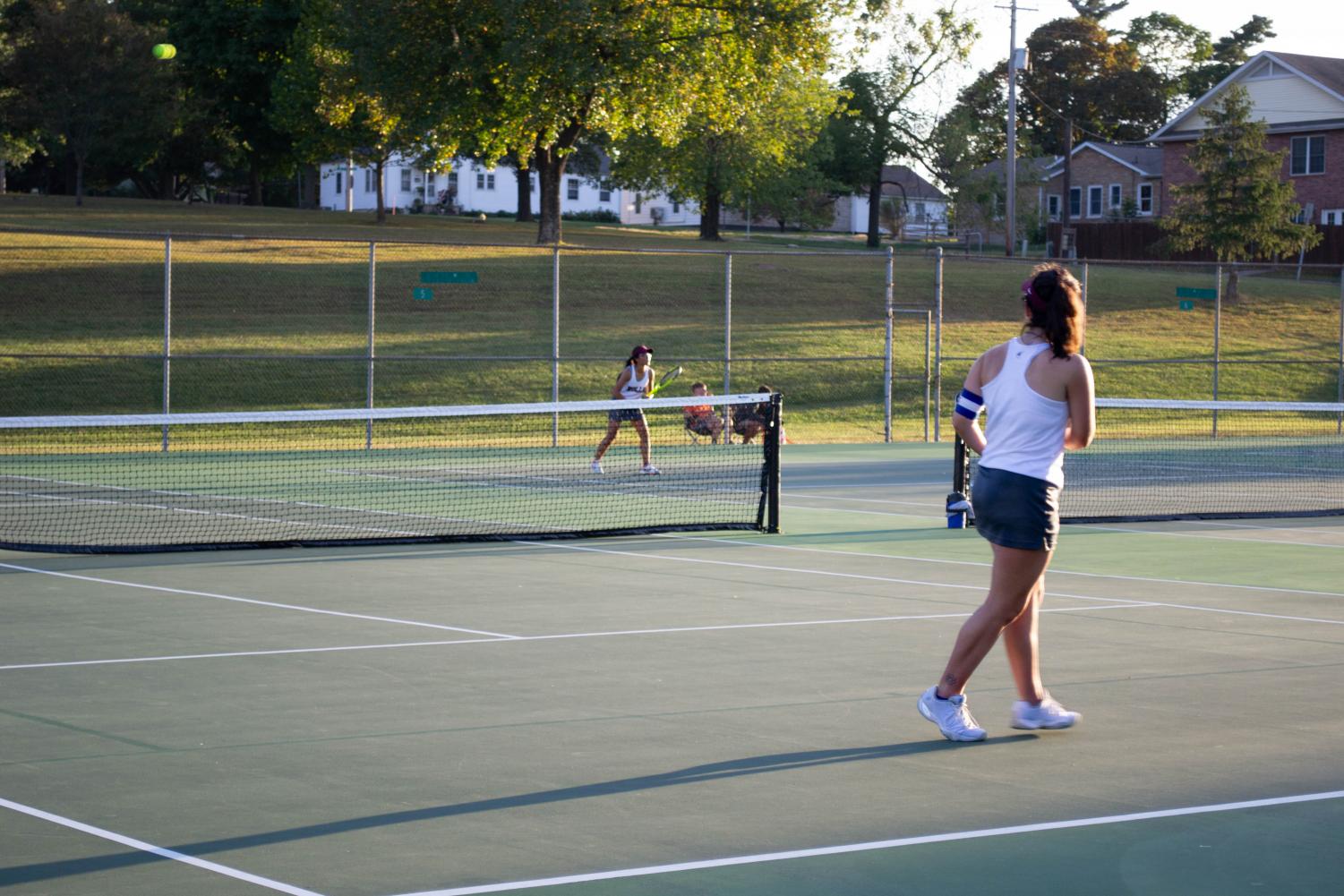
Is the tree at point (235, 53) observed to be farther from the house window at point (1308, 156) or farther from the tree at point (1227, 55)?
the tree at point (1227, 55)

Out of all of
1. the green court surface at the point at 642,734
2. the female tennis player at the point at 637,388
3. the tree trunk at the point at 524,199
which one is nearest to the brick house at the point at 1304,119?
the tree trunk at the point at 524,199

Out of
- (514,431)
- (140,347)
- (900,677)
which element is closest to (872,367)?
(514,431)

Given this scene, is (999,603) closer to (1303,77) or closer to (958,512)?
(958,512)

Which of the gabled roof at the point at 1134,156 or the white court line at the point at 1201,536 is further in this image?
the gabled roof at the point at 1134,156

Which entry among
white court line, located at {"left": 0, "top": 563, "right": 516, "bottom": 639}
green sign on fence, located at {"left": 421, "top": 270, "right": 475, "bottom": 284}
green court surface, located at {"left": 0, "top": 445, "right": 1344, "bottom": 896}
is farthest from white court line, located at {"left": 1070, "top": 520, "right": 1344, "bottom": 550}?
green sign on fence, located at {"left": 421, "top": 270, "right": 475, "bottom": 284}

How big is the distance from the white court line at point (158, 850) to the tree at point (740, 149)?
163 ft

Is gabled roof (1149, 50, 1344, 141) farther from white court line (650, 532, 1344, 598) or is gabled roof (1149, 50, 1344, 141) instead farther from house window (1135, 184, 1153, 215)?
white court line (650, 532, 1344, 598)

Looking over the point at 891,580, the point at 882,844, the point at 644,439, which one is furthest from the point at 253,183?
the point at 882,844

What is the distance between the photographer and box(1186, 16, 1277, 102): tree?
91.9m

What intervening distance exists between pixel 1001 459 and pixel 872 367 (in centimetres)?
3077

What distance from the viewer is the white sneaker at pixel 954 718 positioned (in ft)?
22.8

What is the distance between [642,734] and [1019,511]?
1809 mm

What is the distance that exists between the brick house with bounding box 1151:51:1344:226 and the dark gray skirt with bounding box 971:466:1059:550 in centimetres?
5665

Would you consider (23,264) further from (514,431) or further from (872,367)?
(872,367)
